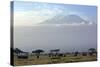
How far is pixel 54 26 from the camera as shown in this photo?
243cm

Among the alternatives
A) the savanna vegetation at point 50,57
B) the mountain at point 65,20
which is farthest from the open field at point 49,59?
the mountain at point 65,20

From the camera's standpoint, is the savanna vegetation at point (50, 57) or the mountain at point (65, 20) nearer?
the savanna vegetation at point (50, 57)

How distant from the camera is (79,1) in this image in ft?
8.46

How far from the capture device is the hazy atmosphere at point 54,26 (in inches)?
90.3

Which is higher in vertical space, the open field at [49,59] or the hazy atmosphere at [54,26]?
the hazy atmosphere at [54,26]

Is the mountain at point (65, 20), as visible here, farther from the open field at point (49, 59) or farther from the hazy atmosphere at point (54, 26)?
the open field at point (49, 59)

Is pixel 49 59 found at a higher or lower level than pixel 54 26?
lower

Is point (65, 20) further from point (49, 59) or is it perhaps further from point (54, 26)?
point (49, 59)

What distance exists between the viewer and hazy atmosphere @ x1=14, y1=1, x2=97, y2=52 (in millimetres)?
2293

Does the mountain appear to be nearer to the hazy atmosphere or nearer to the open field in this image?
the hazy atmosphere

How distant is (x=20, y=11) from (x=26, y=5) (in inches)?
3.8

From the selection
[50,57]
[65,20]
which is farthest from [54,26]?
→ [50,57]

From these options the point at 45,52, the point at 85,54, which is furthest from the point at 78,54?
the point at 45,52

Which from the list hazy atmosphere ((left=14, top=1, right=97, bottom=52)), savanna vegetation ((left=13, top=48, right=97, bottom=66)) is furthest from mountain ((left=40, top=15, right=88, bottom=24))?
savanna vegetation ((left=13, top=48, right=97, bottom=66))
